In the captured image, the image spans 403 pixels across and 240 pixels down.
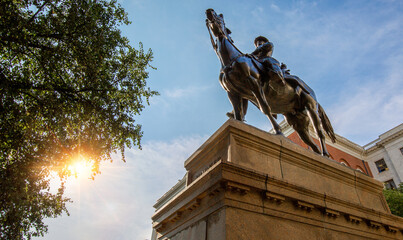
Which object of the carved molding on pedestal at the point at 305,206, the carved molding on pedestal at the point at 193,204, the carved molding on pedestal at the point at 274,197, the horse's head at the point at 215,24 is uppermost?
the horse's head at the point at 215,24

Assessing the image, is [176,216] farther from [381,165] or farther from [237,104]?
[381,165]

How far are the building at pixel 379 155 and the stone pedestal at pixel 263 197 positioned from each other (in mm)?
26355

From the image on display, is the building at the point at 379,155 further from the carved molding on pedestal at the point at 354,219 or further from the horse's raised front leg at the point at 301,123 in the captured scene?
the carved molding on pedestal at the point at 354,219

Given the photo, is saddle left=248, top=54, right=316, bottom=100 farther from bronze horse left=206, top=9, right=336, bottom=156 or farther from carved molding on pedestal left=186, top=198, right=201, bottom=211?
carved molding on pedestal left=186, top=198, right=201, bottom=211

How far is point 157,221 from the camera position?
4547 mm

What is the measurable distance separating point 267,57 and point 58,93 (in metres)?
8.08

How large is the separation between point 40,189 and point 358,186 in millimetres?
13417

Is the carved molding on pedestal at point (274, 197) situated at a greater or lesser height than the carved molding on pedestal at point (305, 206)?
lesser

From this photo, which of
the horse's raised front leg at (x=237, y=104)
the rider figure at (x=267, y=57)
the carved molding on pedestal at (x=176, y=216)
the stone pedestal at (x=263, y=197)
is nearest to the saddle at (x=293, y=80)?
the rider figure at (x=267, y=57)

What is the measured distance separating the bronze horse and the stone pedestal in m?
1.08

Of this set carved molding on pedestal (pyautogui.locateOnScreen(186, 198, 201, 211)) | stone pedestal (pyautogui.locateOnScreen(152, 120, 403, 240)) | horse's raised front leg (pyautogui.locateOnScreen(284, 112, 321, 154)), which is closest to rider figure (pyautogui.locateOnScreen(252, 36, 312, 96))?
horse's raised front leg (pyautogui.locateOnScreen(284, 112, 321, 154))

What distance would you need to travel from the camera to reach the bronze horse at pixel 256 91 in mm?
5363

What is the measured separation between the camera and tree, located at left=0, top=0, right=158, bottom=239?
838 cm

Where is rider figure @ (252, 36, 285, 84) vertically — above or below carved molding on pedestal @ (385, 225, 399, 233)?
above
